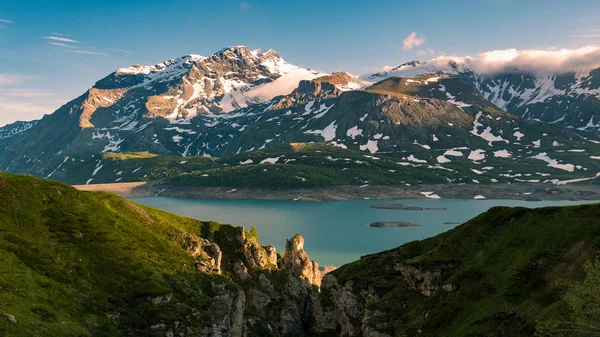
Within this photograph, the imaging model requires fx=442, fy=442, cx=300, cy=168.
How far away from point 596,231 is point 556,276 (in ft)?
23.0

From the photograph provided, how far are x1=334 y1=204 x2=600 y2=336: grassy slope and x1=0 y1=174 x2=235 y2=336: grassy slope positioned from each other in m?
25.5

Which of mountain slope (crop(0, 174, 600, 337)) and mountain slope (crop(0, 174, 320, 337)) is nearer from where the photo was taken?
mountain slope (crop(0, 174, 600, 337))

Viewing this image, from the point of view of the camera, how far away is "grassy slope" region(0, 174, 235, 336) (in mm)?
39344

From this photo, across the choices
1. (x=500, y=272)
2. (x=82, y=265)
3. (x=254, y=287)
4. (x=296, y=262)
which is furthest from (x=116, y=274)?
(x=296, y=262)

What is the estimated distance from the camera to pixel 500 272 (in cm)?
4738

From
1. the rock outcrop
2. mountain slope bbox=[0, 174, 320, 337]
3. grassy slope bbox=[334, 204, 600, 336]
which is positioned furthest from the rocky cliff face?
grassy slope bbox=[334, 204, 600, 336]

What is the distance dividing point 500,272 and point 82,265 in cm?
4575

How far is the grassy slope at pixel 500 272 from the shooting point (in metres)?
41.3

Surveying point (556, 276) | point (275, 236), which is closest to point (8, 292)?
point (556, 276)

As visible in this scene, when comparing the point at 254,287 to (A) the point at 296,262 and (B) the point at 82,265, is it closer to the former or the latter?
(A) the point at 296,262

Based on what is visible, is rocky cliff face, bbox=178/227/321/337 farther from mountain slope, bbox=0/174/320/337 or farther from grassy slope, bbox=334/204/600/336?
grassy slope, bbox=334/204/600/336

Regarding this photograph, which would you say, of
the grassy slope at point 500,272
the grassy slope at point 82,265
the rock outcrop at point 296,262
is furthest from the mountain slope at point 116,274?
the grassy slope at point 500,272

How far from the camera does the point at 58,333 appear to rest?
119 ft

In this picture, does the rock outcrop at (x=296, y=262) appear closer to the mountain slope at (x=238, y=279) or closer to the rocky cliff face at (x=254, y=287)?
the rocky cliff face at (x=254, y=287)
